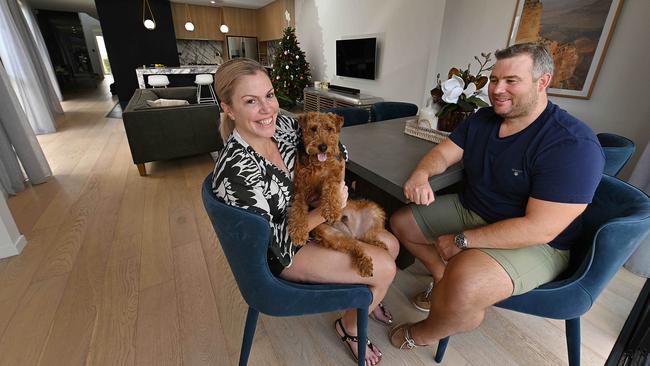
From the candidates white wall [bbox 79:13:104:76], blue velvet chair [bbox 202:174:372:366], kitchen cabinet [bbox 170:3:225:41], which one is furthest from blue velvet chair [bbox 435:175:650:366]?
white wall [bbox 79:13:104:76]

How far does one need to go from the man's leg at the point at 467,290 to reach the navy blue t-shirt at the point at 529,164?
29 cm

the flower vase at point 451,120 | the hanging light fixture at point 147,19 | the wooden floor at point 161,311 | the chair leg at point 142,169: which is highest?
the hanging light fixture at point 147,19

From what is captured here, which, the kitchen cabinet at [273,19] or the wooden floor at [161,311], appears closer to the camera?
the wooden floor at [161,311]

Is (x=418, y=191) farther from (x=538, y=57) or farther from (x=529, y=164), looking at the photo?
(x=538, y=57)

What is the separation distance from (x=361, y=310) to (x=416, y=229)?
0.50 m

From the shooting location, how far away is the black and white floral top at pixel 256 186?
880mm

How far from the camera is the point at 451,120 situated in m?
1.62

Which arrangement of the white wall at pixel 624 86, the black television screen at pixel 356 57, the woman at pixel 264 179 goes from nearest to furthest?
the woman at pixel 264 179 → the white wall at pixel 624 86 → the black television screen at pixel 356 57

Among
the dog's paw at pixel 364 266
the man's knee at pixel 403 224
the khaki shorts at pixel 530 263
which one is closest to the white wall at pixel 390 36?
the man's knee at pixel 403 224

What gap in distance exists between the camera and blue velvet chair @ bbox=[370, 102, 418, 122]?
8.22ft

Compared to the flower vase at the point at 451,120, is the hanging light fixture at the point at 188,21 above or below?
above

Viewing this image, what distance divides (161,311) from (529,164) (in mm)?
1937

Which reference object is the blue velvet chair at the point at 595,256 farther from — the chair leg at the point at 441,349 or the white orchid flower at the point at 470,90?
the white orchid flower at the point at 470,90

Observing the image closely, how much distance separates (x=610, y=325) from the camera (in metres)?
1.52
